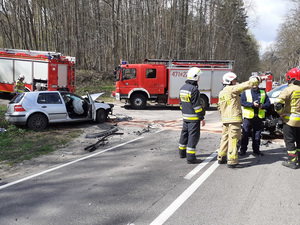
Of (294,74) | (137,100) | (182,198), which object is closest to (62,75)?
(137,100)

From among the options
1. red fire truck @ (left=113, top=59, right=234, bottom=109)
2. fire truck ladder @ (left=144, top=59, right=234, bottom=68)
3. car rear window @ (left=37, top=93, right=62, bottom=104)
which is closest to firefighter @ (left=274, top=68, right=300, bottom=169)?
car rear window @ (left=37, top=93, right=62, bottom=104)

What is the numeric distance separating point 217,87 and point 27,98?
10903mm

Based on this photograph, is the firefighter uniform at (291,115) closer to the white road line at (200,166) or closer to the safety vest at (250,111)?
the safety vest at (250,111)

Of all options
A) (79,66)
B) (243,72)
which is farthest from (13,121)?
(243,72)

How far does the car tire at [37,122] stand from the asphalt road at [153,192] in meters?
3.41

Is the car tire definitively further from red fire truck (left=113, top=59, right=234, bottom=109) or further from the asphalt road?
red fire truck (left=113, top=59, right=234, bottom=109)

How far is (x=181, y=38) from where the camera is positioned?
2766cm

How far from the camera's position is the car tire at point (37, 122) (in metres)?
8.73

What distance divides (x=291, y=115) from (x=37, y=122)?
7317mm

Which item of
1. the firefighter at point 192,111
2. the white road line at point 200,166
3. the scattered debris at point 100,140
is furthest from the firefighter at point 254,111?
the scattered debris at point 100,140

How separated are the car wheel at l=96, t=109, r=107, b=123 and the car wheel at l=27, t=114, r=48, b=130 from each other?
6.60 ft

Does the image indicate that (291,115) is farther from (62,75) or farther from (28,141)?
(62,75)

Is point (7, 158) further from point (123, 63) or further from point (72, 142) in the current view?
point (123, 63)

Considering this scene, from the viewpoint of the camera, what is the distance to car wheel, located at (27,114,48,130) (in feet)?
28.6
